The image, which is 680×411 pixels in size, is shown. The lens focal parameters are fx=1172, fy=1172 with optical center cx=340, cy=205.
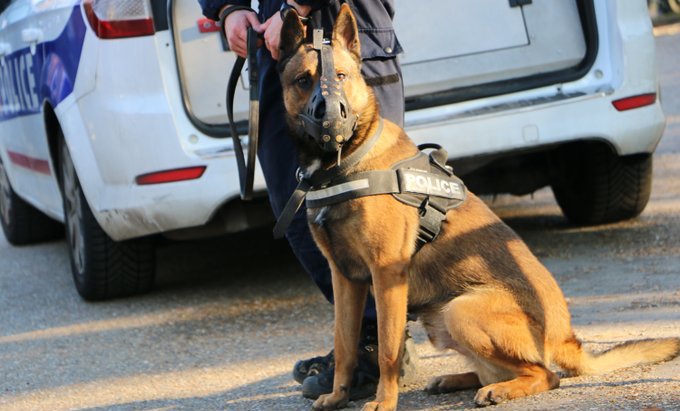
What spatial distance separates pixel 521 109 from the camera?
522cm

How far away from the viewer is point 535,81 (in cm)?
530

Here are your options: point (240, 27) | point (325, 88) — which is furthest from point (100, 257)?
point (325, 88)

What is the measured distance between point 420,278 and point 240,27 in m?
0.97

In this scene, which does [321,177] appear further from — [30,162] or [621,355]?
[30,162]

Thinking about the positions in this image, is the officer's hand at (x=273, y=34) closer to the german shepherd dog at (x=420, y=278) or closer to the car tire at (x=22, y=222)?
the german shepherd dog at (x=420, y=278)

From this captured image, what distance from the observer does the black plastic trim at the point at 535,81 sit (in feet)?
17.2

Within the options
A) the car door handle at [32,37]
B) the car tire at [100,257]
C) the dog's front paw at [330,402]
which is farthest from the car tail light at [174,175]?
the dog's front paw at [330,402]

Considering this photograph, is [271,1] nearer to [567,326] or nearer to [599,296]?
[567,326]

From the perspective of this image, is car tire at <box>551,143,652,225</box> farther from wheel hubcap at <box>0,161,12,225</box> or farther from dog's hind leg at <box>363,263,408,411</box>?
wheel hubcap at <box>0,161,12,225</box>

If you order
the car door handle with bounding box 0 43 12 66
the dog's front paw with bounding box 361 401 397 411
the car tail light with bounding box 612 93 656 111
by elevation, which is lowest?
the dog's front paw with bounding box 361 401 397 411

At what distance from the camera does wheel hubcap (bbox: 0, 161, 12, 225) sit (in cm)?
786

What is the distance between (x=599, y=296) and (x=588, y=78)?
3.42ft

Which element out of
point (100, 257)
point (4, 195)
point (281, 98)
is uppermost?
point (281, 98)

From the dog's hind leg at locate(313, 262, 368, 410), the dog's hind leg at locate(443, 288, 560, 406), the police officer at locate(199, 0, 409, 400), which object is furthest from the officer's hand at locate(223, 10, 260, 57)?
the dog's hind leg at locate(443, 288, 560, 406)
